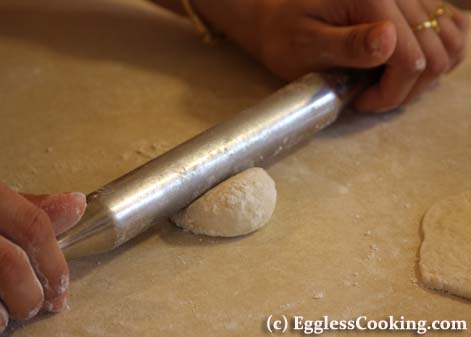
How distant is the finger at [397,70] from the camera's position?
1160 millimetres

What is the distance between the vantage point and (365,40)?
110 cm

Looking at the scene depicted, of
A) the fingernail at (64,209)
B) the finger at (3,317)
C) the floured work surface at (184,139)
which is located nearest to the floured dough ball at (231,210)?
the floured work surface at (184,139)

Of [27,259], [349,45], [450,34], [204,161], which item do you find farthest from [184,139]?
[450,34]

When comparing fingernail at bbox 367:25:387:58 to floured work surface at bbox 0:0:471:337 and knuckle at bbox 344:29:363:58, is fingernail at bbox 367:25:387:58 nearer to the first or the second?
knuckle at bbox 344:29:363:58

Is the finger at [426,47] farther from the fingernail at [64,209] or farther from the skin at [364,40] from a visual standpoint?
the fingernail at [64,209]

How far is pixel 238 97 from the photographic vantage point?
1.28 meters

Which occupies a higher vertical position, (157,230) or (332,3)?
(332,3)

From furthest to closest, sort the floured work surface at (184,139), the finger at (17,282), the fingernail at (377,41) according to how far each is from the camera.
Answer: the fingernail at (377,41)
the floured work surface at (184,139)
the finger at (17,282)

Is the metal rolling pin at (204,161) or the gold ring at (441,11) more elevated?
the gold ring at (441,11)

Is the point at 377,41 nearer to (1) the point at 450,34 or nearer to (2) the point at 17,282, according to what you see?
(1) the point at 450,34

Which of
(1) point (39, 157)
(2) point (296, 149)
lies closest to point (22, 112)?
(1) point (39, 157)

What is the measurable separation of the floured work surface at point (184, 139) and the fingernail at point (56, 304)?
0.5 inches

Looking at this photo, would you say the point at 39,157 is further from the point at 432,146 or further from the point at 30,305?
the point at 432,146

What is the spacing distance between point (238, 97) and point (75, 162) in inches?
14.6
